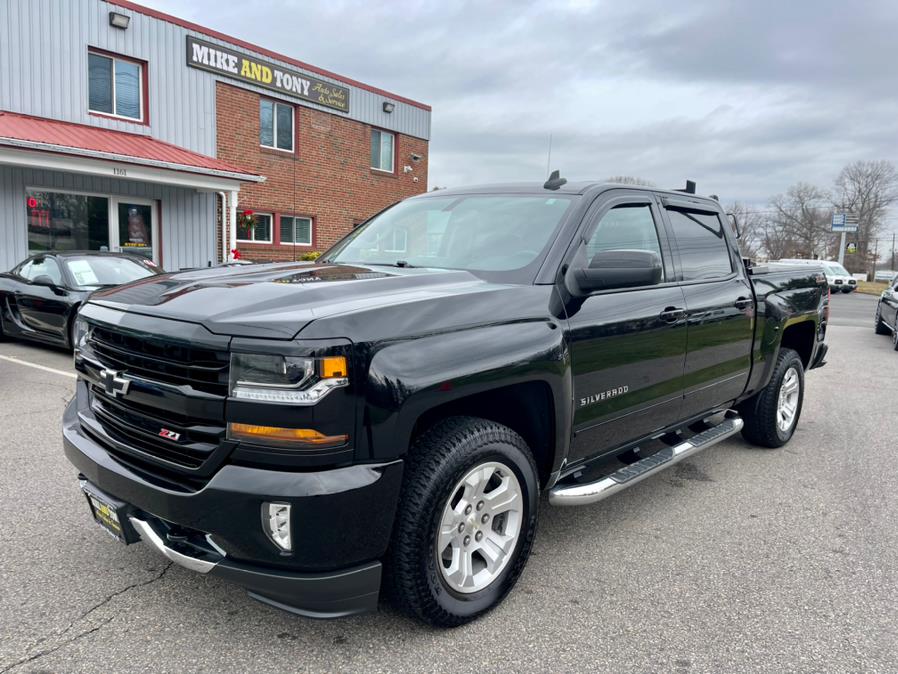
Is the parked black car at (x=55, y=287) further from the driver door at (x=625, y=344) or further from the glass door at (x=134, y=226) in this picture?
the driver door at (x=625, y=344)

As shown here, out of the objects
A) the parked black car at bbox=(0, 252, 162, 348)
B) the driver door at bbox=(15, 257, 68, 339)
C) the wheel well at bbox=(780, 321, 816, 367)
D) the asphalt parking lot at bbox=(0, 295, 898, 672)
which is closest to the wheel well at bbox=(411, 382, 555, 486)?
the asphalt parking lot at bbox=(0, 295, 898, 672)

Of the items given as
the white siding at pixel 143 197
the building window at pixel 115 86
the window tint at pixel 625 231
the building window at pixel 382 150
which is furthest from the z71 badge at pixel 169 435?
the building window at pixel 382 150

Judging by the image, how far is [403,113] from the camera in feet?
72.1

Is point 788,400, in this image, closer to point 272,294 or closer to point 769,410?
point 769,410

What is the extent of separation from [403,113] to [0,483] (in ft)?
64.3

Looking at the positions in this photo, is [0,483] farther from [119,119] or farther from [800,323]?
[119,119]

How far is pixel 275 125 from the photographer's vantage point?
18203 mm

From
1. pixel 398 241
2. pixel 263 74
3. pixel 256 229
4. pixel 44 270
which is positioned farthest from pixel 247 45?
pixel 398 241

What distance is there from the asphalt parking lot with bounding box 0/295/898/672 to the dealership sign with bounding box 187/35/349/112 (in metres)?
13.9

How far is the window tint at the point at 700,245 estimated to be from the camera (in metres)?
4.22

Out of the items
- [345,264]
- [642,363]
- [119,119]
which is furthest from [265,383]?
[119,119]

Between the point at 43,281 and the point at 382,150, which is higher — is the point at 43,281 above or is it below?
below

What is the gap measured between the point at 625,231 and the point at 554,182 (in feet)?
1.59

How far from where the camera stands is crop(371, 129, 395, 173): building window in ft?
70.0
